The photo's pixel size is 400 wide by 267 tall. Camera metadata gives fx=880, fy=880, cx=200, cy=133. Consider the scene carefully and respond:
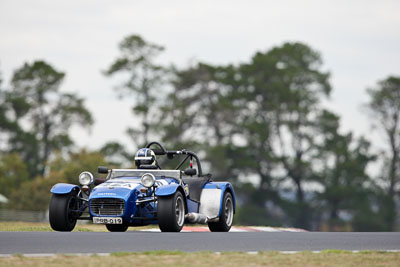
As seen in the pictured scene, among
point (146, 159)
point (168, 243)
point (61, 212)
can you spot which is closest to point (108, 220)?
point (61, 212)

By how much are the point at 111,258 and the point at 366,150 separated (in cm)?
6326

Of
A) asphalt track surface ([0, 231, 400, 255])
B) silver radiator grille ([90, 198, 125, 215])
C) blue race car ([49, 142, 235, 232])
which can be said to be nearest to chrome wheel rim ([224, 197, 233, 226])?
blue race car ([49, 142, 235, 232])

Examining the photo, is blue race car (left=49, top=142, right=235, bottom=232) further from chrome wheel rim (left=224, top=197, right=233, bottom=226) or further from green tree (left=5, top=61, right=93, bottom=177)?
green tree (left=5, top=61, right=93, bottom=177)

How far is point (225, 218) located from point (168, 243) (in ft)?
20.4

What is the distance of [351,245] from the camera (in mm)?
13695

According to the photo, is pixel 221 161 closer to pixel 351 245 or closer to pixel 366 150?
pixel 366 150

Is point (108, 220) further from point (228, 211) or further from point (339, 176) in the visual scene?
point (339, 176)

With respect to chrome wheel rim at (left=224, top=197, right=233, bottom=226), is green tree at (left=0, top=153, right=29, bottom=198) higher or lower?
higher

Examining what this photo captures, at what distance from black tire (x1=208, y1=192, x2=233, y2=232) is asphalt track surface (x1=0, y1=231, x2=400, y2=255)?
11.8ft

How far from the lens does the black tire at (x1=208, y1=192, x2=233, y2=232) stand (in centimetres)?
1850

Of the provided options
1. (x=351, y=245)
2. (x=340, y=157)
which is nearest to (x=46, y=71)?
(x=340, y=157)

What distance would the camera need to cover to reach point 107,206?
1634 cm

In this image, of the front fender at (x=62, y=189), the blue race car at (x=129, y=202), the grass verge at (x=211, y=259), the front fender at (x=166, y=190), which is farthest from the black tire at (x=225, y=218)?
the grass verge at (x=211, y=259)

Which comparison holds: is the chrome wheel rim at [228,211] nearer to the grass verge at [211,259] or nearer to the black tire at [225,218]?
the black tire at [225,218]
